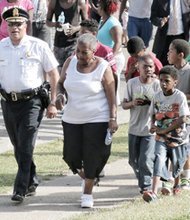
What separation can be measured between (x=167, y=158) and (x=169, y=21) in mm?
4494

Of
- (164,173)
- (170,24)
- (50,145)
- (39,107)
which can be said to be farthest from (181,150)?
(170,24)

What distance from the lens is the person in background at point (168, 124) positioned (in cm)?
870

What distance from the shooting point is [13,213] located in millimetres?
8570

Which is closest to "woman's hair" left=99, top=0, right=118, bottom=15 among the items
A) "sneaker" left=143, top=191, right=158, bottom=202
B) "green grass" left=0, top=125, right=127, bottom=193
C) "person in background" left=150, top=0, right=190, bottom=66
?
"person in background" left=150, top=0, right=190, bottom=66

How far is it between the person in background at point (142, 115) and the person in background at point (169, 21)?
401 centimetres

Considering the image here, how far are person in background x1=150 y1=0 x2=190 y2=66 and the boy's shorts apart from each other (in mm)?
4328

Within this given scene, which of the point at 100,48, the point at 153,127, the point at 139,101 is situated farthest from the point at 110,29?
the point at 153,127

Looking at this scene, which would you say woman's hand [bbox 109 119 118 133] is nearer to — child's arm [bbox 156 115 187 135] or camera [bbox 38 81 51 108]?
child's arm [bbox 156 115 187 135]

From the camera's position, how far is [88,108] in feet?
28.2

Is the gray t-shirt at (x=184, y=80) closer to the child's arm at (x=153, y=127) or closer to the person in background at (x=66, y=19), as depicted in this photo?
the child's arm at (x=153, y=127)

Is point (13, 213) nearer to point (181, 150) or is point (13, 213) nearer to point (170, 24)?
point (181, 150)

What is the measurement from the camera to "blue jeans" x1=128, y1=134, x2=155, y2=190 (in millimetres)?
9000

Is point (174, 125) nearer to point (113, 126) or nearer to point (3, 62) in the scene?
point (113, 126)

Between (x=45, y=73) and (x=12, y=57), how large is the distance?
0.42m
